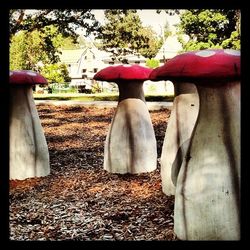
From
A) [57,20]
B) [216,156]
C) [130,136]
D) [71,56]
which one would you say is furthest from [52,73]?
[216,156]

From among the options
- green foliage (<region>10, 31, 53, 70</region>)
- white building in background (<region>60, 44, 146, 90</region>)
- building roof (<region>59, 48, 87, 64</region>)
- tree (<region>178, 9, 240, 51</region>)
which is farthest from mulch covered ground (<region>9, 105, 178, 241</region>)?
building roof (<region>59, 48, 87, 64</region>)

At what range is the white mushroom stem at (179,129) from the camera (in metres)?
3.75

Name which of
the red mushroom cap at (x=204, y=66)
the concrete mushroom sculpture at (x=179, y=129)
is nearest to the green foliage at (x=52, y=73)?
the concrete mushroom sculpture at (x=179, y=129)

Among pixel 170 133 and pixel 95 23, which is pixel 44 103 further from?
pixel 170 133

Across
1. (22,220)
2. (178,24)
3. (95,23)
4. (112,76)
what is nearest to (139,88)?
(112,76)

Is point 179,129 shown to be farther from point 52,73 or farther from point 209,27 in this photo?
point 52,73

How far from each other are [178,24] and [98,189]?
17.9m

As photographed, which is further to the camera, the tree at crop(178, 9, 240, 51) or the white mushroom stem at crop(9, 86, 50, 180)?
the tree at crop(178, 9, 240, 51)

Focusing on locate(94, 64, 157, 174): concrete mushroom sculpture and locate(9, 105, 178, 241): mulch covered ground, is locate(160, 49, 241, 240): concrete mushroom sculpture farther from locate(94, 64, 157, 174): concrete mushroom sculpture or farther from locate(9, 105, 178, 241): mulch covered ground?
locate(94, 64, 157, 174): concrete mushroom sculpture

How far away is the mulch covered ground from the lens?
3111mm

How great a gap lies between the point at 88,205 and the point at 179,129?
4.07ft

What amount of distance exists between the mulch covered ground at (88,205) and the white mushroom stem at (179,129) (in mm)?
308

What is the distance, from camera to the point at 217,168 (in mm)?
2551

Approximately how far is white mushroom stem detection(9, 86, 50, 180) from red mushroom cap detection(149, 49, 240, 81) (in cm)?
240
